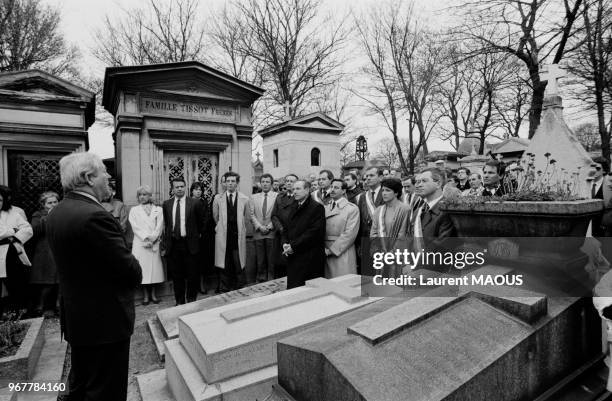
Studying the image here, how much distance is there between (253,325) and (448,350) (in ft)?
5.03

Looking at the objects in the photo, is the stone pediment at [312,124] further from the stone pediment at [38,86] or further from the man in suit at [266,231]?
the stone pediment at [38,86]

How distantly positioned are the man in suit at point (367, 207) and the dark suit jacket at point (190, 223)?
2441 millimetres

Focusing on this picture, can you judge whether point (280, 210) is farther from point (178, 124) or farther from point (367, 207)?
point (178, 124)

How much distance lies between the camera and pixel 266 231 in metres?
6.91

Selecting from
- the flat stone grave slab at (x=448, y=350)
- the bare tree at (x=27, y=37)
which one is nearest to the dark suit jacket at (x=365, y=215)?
the flat stone grave slab at (x=448, y=350)

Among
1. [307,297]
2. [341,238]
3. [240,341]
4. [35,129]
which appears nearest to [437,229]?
[307,297]

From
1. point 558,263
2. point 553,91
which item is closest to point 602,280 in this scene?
point 558,263

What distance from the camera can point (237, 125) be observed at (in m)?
7.86

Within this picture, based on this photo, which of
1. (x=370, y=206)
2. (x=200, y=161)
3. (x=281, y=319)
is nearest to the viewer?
(x=281, y=319)

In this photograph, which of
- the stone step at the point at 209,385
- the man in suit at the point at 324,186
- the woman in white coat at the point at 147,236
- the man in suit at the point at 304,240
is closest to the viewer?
the stone step at the point at 209,385

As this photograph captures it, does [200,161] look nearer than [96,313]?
No

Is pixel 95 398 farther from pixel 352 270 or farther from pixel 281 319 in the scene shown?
pixel 352 270

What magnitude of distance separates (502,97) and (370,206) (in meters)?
24.7

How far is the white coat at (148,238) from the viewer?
19.6 ft
